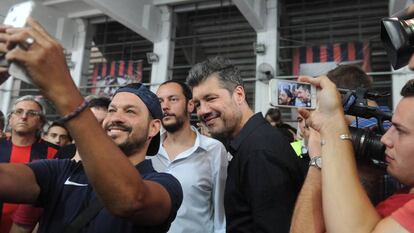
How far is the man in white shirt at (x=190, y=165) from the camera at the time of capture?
7.35ft

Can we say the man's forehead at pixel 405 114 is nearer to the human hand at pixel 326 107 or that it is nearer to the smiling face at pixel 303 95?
the human hand at pixel 326 107

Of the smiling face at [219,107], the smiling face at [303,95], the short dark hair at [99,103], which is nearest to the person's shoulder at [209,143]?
the smiling face at [219,107]

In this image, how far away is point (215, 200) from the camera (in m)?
2.29

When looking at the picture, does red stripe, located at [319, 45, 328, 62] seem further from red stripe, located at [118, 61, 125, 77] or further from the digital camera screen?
the digital camera screen

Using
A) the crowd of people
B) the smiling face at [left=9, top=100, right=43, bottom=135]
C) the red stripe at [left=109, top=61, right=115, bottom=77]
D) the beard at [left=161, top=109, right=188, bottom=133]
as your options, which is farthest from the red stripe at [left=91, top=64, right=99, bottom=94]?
the crowd of people

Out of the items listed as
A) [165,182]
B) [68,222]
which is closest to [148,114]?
[165,182]

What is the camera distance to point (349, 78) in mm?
1764

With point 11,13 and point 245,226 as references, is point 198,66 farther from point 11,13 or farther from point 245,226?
point 11,13

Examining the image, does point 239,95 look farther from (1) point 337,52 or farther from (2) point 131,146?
(1) point 337,52

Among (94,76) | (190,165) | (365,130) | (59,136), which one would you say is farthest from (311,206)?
(94,76)

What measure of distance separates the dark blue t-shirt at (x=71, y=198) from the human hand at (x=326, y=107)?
1.99 ft

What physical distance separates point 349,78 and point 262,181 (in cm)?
67

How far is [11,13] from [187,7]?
28.0ft

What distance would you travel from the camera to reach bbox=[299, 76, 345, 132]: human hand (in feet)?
3.83
